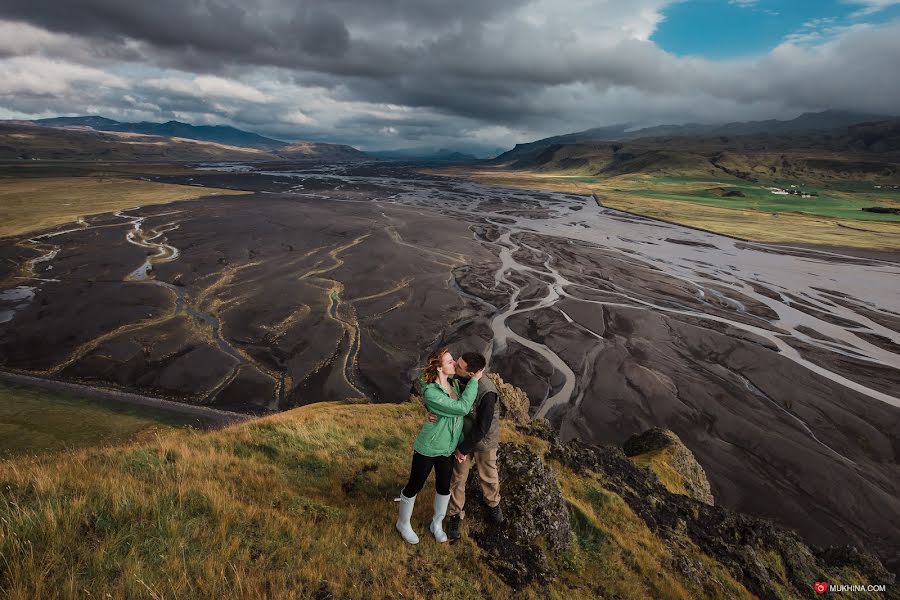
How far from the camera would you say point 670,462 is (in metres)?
15.2

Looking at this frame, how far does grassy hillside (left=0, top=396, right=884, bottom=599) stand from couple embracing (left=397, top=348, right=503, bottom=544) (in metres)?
0.61

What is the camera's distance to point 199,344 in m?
30.6

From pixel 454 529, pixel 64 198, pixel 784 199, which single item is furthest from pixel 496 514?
pixel 784 199

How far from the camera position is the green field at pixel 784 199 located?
12196cm

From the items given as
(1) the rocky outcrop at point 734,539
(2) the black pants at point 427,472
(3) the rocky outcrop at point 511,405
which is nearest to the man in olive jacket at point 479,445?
(2) the black pants at point 427,472

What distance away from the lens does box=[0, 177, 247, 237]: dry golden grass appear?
A: 66250 mm

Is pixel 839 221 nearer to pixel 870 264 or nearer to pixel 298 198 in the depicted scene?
pixel 870 264

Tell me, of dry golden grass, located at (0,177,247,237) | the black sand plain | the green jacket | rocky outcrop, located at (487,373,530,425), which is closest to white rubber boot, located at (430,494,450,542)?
the green jacket

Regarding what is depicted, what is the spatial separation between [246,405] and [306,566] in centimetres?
2220

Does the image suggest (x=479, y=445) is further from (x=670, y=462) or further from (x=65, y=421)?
(x=65, y=421)

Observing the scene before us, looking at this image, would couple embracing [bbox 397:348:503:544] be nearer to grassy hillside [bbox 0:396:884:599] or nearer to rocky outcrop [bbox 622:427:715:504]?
grassy hillside [bbox 0:396:884:599]

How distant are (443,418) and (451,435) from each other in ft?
1.15

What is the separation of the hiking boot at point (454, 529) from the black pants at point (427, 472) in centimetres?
82

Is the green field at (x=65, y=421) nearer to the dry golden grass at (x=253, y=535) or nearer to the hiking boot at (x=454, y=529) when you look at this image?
the dry golden grass at (x=253, y=535)
